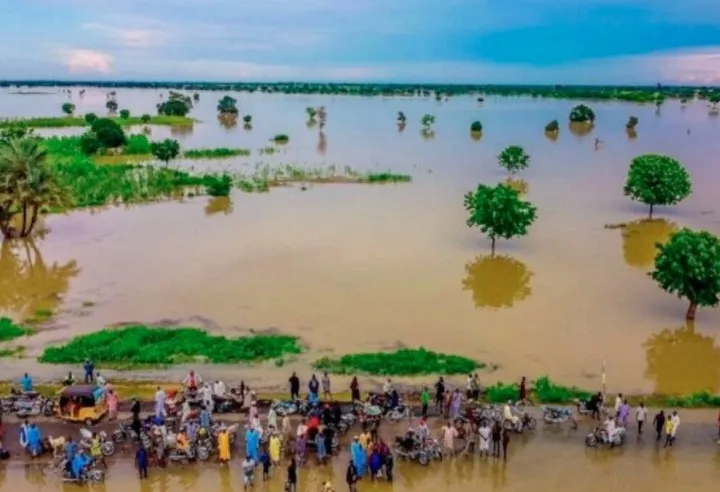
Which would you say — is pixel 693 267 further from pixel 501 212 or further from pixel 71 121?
pixel 71 121

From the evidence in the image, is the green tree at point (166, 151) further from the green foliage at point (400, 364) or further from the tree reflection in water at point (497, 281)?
the green foliage at point (400, 364)

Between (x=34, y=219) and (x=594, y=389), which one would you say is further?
A: (x=34, y=219)

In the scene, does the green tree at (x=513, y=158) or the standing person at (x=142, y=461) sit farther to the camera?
the green tree at (x=513, y=158)

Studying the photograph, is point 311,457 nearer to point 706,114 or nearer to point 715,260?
point 715,260

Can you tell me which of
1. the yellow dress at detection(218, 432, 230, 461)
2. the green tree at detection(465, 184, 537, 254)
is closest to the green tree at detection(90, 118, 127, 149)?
the green tree at detection(465, 184, 537, 254)

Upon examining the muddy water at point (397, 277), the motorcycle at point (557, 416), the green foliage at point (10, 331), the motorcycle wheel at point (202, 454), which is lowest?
the motorcycle wheel at point (202, 454)

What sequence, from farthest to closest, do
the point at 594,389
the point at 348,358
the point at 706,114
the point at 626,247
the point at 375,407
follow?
1. the point at 706,114
2. the point at 626,247
3. the point at 348,358
4. the point at 594,389
5. the point at 375,407

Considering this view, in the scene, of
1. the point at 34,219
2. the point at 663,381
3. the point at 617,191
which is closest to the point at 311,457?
the point at 663,381

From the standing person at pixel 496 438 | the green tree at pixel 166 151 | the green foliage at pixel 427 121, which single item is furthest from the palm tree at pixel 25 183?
the green foliage at pixel 427 121
